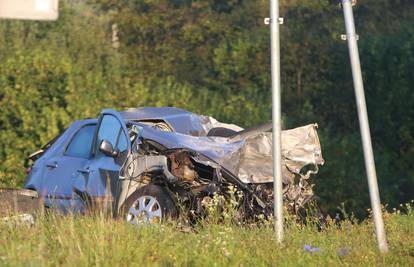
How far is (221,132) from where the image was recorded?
1387 cm

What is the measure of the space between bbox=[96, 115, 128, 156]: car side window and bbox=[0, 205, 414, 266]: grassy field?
2.24 metres

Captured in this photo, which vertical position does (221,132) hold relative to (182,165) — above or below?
above

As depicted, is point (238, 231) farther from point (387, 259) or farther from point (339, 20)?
point (339, 20)

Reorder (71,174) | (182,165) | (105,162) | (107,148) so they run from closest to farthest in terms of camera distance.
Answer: (182,165) → (107,148) → (105,162) → (71,174)

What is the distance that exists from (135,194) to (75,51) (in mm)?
13019

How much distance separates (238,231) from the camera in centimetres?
1048

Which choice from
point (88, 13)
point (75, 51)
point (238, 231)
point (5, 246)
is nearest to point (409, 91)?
point (75, 51)

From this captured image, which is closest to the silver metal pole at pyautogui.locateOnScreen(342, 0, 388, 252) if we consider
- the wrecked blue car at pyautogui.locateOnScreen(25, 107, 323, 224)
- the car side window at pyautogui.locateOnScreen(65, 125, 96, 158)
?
the wrecked blue car at pyautogui.locateOnScreen(25, 107, 323, 224)

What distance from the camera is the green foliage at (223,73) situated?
21188mm

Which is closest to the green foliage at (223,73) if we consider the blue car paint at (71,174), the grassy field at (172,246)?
the blue car paint at (71,174)

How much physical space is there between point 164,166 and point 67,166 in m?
1.90

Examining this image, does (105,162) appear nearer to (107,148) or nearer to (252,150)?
(107,148)

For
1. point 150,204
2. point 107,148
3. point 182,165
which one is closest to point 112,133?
point 107,148

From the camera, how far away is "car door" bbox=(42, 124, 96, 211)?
13.2 meters
